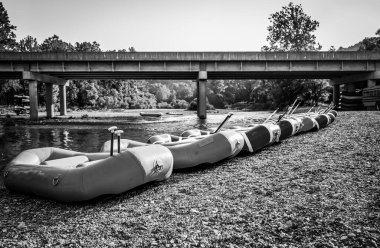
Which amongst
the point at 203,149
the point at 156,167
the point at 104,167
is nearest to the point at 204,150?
the point at 203,149

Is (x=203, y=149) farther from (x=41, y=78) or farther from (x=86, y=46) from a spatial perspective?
(x=86, y=46)

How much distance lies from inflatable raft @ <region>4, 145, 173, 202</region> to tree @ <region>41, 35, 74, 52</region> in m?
75.2

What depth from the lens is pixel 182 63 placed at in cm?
3328

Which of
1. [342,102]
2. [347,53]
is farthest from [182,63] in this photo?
[342,102]

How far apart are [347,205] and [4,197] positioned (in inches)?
226

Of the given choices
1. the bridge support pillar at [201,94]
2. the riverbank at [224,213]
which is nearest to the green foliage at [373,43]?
the bridge support pillar at [201,94]

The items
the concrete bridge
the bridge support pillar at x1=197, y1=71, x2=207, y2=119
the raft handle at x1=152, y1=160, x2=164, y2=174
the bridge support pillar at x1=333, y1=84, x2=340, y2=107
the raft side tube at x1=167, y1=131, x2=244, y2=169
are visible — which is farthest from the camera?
the bridge support pillar at x1=333, y1=84, x2=340, y2=107

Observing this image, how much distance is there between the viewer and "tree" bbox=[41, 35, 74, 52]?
76125 millimetres

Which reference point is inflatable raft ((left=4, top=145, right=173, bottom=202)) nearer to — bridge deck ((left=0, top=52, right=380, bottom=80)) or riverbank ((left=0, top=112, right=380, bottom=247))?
riverbank ((left=0, top=112, right=380, bottom=247))

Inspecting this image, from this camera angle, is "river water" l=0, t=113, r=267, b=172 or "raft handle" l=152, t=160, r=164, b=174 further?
"river water" l=0, t=113, r=267, b=172

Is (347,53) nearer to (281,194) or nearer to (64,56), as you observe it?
(64,56)

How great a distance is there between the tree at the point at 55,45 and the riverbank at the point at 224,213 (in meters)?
76.0

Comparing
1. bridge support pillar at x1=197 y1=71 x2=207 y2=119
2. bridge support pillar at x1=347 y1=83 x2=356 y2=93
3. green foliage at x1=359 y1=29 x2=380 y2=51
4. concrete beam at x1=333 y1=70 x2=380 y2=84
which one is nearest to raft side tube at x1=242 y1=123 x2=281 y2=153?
bridge support pillar at x1=197 y1=71 x2=207 y2=119

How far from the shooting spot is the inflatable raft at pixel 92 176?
504 centimetres
